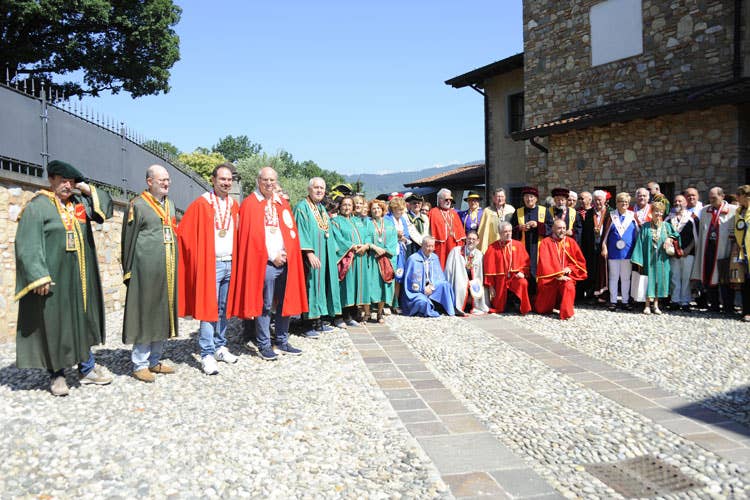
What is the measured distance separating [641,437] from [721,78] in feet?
33.2

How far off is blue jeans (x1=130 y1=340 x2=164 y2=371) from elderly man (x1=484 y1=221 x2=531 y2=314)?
5.36m

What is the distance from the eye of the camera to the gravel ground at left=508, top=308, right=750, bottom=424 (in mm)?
4809

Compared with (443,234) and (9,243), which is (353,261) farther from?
(9,243)

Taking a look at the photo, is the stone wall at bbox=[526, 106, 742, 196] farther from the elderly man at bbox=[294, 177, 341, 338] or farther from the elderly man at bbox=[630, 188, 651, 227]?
the elderly man at bbox=[294, 177, 341, 338]

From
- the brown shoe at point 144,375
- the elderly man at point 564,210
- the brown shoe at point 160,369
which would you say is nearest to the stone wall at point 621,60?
the elderly man at point 564,210

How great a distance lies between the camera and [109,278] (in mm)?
8820

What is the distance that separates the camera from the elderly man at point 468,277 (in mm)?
8867

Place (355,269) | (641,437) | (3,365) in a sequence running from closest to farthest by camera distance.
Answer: (641,437) → (3,365) → (355,269)

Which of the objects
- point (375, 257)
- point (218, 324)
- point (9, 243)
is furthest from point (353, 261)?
point (9, 243)

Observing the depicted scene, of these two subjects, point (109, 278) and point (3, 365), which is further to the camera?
point (109, 278)

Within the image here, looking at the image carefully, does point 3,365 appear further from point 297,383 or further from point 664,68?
point 664,68

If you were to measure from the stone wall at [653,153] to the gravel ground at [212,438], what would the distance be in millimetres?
8849

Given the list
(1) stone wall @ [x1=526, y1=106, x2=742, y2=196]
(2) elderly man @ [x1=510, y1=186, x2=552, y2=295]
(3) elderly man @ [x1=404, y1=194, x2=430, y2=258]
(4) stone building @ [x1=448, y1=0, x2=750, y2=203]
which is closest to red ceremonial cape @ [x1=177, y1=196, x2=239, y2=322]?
(3) elderly man @ [x1=404, y1=194, x2=430, y2=258]

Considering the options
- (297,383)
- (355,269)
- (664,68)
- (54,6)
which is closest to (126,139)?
(355,269)
